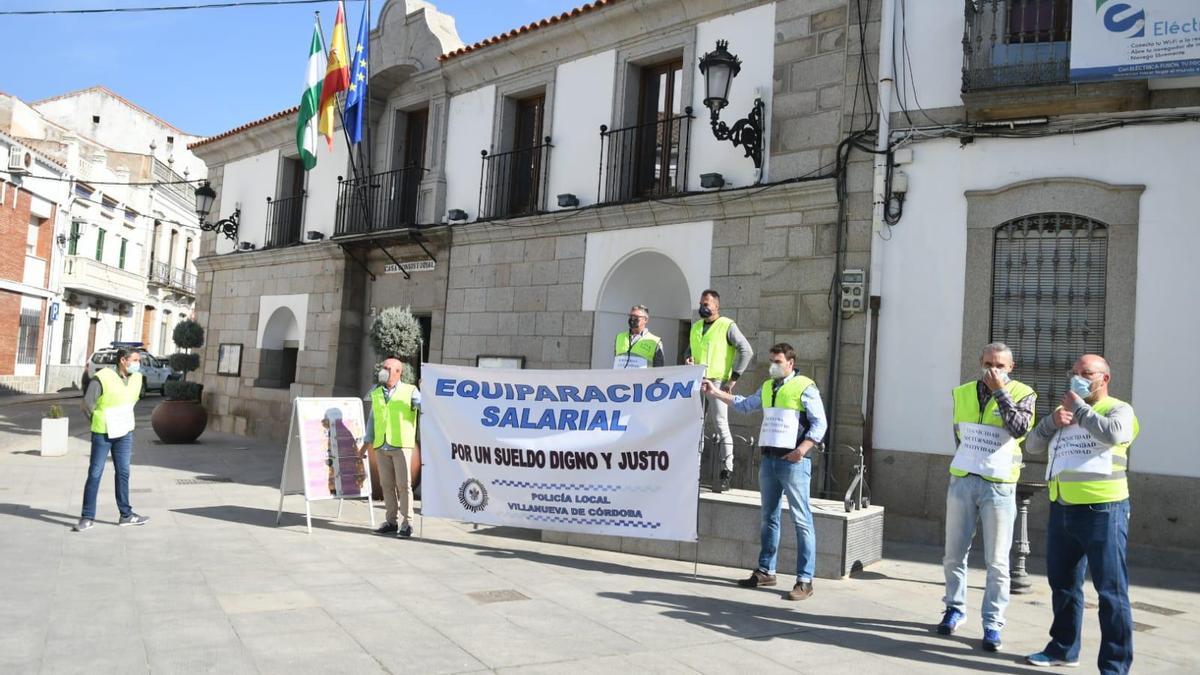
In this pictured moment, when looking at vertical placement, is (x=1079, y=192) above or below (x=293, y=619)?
above

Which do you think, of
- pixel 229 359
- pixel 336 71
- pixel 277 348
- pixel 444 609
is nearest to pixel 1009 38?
pixel 444 609

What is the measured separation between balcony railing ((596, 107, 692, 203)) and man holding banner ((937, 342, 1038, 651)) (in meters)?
6.88

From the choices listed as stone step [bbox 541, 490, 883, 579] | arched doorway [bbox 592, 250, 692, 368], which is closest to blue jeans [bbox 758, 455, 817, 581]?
stone step [bbox 541, 490, 883, 579]

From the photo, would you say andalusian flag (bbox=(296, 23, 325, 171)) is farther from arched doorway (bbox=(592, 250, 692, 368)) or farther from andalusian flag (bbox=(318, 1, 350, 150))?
arched doorway (bbox=(592, 250, 692, 368))

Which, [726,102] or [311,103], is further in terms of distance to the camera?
[311,103]

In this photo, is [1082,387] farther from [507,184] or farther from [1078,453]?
[507,184]

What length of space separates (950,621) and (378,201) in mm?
12990

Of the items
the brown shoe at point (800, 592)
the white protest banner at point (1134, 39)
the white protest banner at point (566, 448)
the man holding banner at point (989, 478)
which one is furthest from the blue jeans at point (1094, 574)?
the white protest banner at point (1134, 39)

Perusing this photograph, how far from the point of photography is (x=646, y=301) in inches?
500

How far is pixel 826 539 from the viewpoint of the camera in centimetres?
708

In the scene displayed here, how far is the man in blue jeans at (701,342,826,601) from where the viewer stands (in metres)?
6.35

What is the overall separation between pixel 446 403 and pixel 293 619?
2992 millimetres

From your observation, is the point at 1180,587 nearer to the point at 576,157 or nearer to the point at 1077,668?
the point at 1077,668

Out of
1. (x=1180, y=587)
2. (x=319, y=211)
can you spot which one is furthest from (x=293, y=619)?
(x=319, y=211)
